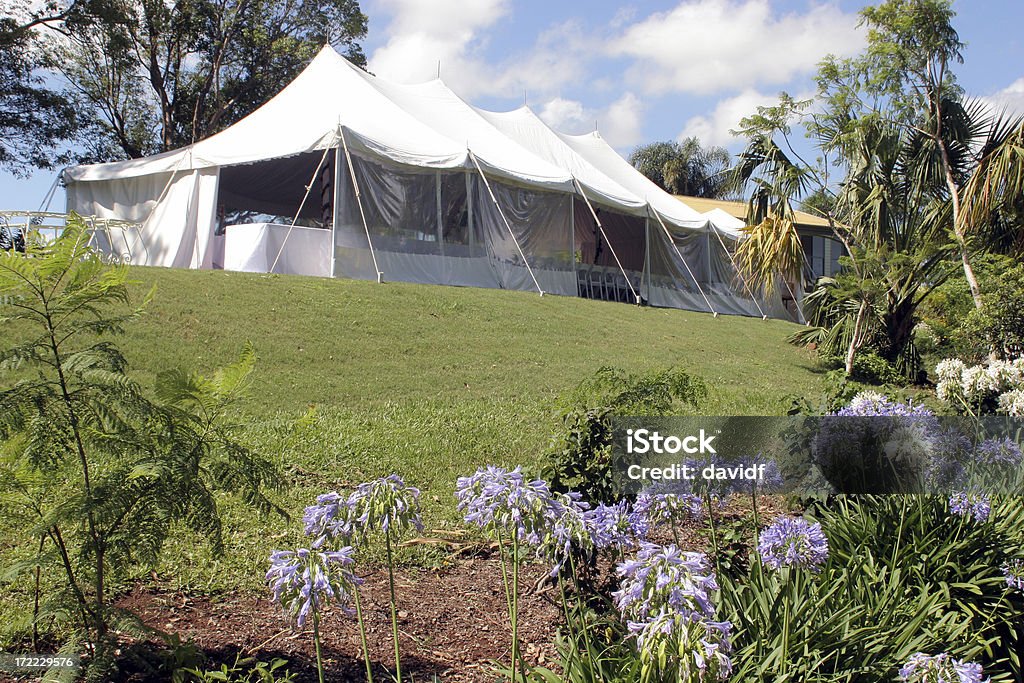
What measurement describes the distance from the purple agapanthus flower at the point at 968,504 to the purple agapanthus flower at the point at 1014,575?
22cm

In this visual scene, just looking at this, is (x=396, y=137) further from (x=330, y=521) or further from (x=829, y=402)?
(x=330, y=521)

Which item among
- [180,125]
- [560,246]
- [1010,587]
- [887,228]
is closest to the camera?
[1010,587]

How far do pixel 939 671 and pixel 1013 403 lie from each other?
144 inches

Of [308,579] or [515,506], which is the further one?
[515,506]

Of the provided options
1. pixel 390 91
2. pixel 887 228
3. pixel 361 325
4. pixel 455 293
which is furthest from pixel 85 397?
pixel 390 91

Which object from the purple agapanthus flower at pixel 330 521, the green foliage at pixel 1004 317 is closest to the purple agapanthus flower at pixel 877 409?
the purple agapanthus flower at pixel 330 521

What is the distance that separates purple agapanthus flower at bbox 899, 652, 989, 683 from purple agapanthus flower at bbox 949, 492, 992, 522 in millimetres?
1455

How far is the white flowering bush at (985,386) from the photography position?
17.8ft

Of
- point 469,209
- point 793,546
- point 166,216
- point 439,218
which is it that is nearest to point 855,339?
point 469,209

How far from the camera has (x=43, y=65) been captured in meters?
23.9

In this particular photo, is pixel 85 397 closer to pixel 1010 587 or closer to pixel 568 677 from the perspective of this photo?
pixel 568 677

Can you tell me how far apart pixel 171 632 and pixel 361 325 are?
6932 mm

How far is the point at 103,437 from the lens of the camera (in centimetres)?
257

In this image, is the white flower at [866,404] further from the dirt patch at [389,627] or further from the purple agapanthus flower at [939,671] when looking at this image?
the purple agapanthus flower at [939,671]
